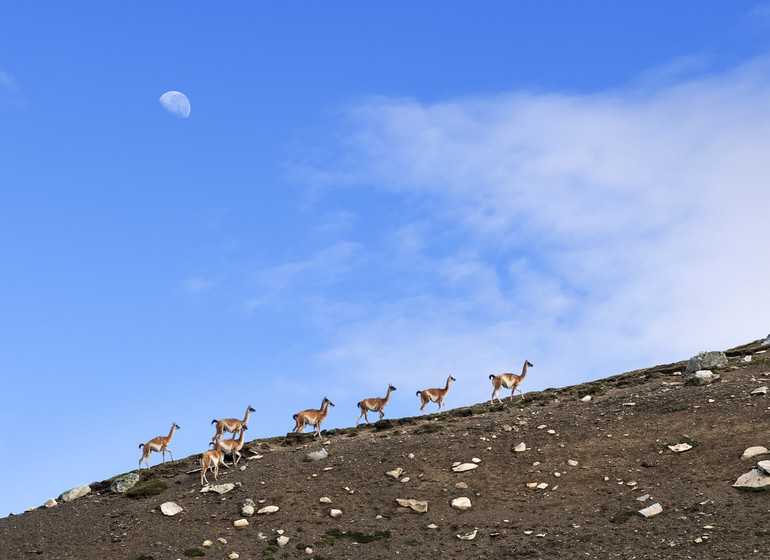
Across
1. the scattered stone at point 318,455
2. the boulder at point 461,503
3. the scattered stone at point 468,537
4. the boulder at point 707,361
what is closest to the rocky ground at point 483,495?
the scattered stone at point 468,537

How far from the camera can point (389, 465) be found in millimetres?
33812

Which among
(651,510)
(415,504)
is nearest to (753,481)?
(651,510)

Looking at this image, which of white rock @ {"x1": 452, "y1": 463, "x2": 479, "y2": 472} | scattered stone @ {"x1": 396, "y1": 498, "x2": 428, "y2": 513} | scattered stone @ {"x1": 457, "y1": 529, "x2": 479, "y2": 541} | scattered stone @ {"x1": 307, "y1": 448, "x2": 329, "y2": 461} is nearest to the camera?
scattered stone @ {"x1": 457, "y1": 529, "x2": 479, "y2": 541}

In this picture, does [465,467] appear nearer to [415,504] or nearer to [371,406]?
[415,504]

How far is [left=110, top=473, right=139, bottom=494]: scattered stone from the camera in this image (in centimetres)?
3466

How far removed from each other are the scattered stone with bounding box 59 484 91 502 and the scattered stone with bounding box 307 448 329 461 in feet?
36.6

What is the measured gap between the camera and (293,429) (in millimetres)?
38875

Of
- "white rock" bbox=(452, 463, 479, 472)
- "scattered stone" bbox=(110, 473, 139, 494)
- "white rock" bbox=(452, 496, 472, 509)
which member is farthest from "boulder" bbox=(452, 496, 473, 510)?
"scattered stone" bbox=(110, 473, 139, 494)

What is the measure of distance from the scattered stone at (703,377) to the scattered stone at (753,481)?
36.0 feet

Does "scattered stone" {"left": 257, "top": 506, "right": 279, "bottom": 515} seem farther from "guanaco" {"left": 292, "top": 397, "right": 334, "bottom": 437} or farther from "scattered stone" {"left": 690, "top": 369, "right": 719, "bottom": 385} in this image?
"scattered stone" {"left": 690, "top": 369, "right": 719, "bottom": 385}

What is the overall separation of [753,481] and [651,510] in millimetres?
4267

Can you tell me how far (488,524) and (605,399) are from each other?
1410 centimetres

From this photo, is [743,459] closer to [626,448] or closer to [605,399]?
[626,448]

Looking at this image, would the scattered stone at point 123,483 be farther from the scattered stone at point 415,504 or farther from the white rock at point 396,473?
the scattered stone at point 415,504
